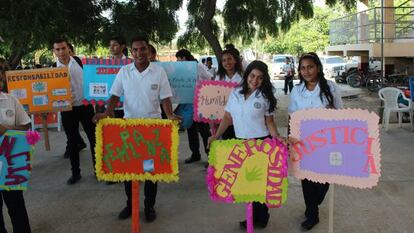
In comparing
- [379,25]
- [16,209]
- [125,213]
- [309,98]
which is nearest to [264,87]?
[309,98]

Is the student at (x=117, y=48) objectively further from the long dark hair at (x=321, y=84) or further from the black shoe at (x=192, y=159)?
the long dark hair at (x=321, y=84)

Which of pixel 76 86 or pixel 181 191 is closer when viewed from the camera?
pixel 181 191

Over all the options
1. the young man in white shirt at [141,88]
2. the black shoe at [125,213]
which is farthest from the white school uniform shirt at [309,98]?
the black shoe at [125,213]

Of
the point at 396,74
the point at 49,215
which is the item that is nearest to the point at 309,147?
the point at 49,215

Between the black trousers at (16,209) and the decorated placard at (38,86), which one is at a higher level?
the decorated placard at (38,86)

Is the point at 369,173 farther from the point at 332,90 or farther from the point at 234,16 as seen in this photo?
the point at 234,16

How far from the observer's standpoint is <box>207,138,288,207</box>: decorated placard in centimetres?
347

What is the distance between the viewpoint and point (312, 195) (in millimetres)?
4059

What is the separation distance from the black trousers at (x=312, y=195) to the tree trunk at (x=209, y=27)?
5.75 metres

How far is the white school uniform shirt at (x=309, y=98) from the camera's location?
12.8ft

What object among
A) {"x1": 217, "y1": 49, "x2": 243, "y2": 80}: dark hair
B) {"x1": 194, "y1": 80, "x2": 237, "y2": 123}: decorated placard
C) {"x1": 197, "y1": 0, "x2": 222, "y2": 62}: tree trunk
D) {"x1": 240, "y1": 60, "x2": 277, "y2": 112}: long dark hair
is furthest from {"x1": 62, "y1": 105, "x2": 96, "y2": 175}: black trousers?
{"x1": 197, "y1": 0, "x2": 222, "y2": 62}: tree trunk

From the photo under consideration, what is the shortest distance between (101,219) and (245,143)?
5.84ft

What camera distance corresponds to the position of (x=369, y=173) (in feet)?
11.1

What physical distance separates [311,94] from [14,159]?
2.35 metres
